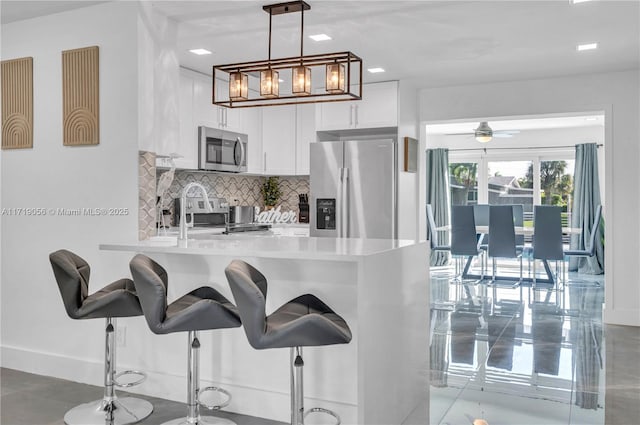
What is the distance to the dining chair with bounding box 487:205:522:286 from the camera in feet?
23.9

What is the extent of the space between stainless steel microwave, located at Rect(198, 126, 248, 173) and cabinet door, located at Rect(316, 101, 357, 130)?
869 millimetres

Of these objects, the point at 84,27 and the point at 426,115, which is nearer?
the point at 84,27

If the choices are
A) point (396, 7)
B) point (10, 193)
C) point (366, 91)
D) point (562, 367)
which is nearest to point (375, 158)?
point (366, 91)

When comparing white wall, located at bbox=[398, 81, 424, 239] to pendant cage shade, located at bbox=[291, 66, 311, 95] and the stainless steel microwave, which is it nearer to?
the stainless steel microwave

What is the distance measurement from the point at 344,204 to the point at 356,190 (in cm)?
19

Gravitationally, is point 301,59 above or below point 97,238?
above

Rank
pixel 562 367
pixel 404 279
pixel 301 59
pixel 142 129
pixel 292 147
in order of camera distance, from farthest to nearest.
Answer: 1. pixel 292 147
2. pixel 562 367
3. pixel 142 129
4. pixel 301 59
5. pixel 404 279

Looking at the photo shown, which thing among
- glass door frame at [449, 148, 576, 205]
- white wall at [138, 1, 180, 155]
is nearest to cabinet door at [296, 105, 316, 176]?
white wall at [138, 1, 180, 155]

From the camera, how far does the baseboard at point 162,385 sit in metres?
→ 2.91

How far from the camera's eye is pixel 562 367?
3.83 metres

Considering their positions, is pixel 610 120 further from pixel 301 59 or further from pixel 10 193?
pixel 10 193

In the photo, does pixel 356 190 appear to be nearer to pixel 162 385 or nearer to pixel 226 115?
pixel 226 115

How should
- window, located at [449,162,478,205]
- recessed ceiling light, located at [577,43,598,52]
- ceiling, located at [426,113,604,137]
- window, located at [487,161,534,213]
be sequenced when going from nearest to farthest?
recessed ceiling light, located at [577,43,598,52] < ceiling, located at [426,113,604,137] < window, located at [487,161,534,213] < window, located at [449,162,478,205]

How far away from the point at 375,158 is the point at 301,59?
247cm
